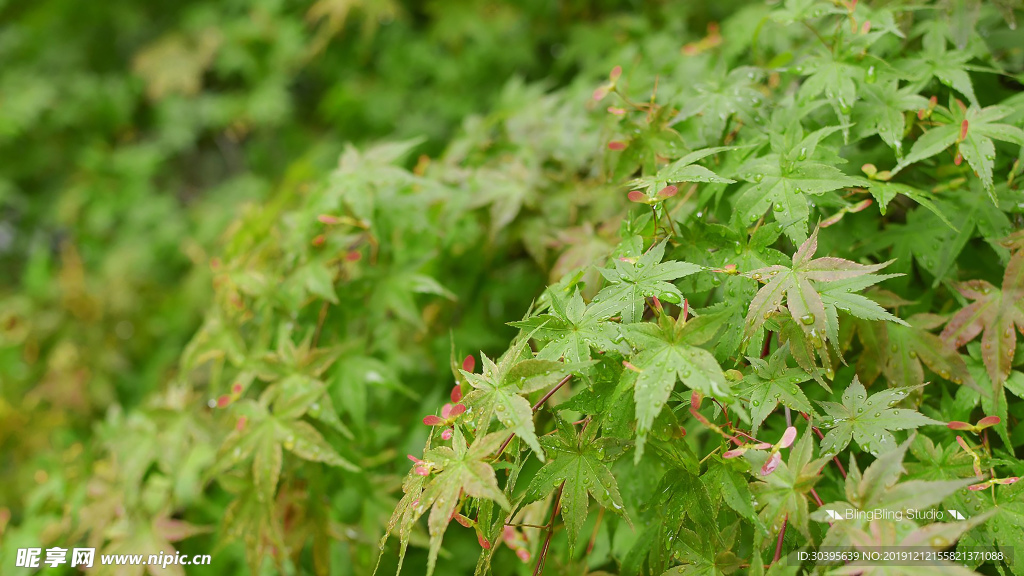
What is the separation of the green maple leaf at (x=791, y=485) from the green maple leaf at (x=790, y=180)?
0.40m

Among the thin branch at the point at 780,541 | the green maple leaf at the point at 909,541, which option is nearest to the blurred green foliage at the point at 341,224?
the thin branch at the point at 780,541

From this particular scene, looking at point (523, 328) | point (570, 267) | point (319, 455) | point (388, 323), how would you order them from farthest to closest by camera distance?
point (388, 323) < point (570, 267) < point (319, 455) < point (523, 328)

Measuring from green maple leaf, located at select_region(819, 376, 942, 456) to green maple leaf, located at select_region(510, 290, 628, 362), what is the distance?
0.42 metres

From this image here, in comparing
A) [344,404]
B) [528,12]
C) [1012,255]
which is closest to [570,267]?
[344,404]

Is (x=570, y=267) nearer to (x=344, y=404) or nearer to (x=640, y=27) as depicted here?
(x=344, y=404)

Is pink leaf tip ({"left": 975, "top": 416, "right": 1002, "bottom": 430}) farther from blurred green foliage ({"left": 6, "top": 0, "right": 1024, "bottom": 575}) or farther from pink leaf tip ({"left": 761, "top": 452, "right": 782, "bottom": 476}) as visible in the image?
pink leaf tip ({"left": 761, "top": 452, "right": 782, "bottom": 476})

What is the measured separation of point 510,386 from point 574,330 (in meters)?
0.16

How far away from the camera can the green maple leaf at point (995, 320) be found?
1.22m

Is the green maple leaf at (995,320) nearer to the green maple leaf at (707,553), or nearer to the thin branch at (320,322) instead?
the green maple leaf at (707,553)

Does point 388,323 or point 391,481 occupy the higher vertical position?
point 388,323

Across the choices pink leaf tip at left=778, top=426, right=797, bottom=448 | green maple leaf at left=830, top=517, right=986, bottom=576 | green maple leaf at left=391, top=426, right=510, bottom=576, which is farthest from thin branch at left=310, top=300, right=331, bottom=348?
green maple leaf at left=830, top=517, right=986, bottom=576

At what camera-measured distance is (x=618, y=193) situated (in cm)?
173

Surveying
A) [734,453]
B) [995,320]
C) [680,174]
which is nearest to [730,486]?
[734,453]

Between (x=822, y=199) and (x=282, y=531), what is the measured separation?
1514mm
